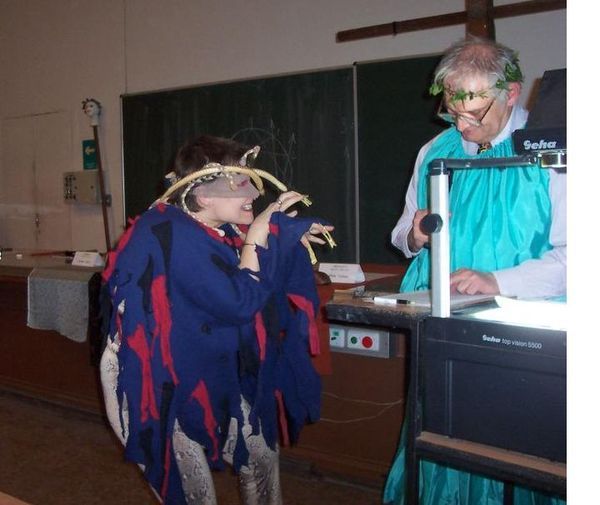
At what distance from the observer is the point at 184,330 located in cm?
159

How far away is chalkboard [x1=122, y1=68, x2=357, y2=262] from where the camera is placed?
3584mm

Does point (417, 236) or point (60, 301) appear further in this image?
point (60, 301)

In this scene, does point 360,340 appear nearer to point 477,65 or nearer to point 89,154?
point 477,65

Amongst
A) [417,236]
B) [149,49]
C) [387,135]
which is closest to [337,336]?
[417,236]

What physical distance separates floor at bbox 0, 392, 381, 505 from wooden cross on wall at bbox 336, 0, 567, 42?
6.85 feet

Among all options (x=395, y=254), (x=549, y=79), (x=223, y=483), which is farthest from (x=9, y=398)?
(x=549, y=79)

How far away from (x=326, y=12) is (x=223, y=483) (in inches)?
97.8

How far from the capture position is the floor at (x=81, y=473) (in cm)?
262

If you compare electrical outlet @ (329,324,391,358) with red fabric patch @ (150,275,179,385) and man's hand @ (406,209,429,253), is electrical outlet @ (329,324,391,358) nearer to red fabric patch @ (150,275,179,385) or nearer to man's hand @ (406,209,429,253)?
man's hand @ (406,209,429,253)

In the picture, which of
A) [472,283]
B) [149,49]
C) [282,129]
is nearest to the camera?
[472,283]

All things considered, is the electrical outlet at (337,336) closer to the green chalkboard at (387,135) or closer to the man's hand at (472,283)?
the green chalkboard at (387,135)

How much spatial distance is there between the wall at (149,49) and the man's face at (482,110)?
1648 millimetres

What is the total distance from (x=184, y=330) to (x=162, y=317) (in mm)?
62

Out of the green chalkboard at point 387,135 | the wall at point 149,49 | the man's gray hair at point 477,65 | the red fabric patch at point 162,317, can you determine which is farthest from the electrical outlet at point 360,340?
the wall at point 149,49
